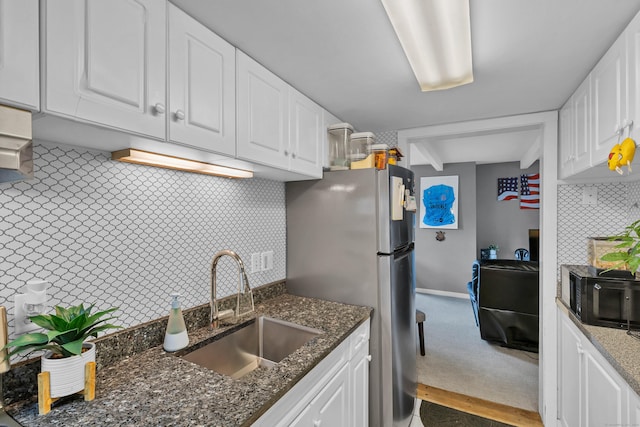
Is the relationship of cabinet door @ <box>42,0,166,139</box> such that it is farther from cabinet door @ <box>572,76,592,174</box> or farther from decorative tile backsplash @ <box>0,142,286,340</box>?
cabinet door @ <box>572,76,592,174</box>

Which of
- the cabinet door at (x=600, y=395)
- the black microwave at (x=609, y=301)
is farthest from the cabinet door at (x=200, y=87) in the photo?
the black microwave at (x=609, y=301)

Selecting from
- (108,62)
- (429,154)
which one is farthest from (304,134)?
(429,154)

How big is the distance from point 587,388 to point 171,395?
192 centimetres

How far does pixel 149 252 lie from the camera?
1.29 meters

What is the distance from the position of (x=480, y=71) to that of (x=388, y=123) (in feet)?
3.02

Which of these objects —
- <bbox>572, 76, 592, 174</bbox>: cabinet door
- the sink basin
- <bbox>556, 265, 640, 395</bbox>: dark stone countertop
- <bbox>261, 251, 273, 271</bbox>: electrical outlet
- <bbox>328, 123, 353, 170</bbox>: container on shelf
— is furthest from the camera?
<bbox>328, 123, 353, 170</bbox>: container on shelf

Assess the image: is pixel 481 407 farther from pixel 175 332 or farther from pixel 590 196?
pixel 175 332

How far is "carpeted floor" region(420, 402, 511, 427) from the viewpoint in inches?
83.3

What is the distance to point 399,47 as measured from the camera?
52.0 inches

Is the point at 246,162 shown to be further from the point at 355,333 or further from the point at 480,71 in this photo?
the point at 480,71

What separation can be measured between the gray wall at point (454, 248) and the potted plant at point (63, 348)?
5.31 metres

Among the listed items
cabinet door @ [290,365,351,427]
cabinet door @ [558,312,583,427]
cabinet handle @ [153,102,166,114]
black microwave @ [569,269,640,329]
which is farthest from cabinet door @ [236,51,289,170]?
cabinet door @ [558,312,583,427]

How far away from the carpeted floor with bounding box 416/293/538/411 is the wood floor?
72 mm

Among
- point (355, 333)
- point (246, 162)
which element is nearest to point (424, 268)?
point (355, 333)
